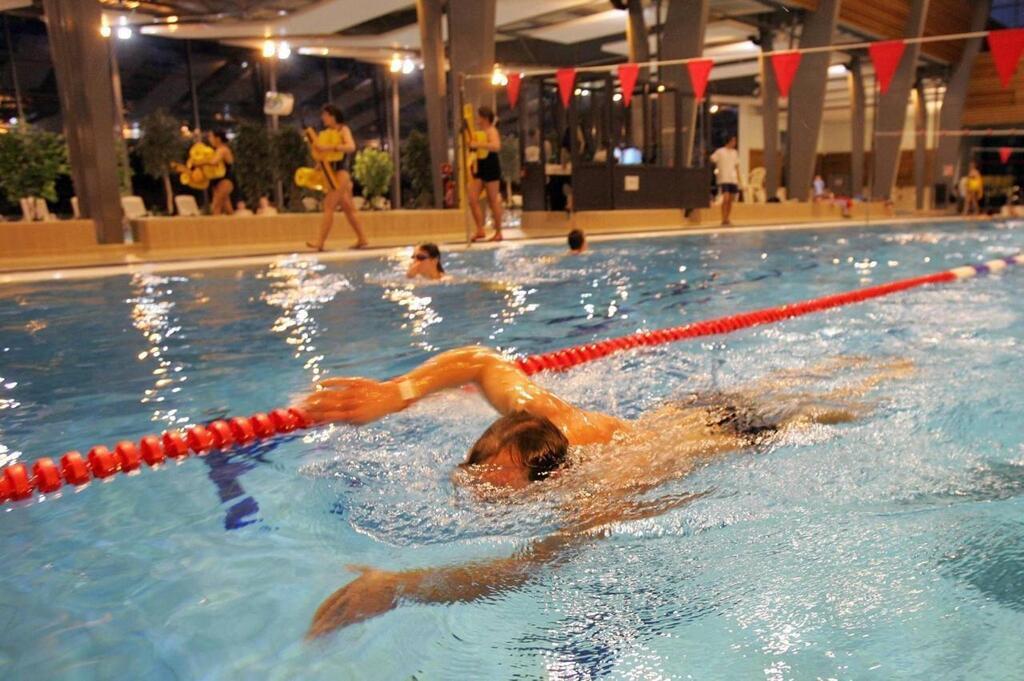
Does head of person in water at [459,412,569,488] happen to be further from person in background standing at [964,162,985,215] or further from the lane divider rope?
person in background standing at [964,162,985,215]

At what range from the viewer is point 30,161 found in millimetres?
10641

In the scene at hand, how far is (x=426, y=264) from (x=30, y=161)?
664 centimetres

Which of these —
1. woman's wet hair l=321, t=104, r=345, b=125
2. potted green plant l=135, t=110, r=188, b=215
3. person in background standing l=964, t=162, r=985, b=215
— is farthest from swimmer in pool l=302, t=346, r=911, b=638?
person in background standing l=964, t=162, r=985, b=215

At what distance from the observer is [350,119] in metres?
22.5

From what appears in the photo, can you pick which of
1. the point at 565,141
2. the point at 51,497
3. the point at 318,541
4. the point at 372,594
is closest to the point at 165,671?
the point at 372,594

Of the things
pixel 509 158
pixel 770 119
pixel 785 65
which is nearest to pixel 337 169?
pixel 785 65

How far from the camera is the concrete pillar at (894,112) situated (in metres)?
22.5

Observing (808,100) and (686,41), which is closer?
(686,41)

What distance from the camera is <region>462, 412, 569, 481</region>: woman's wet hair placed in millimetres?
2186

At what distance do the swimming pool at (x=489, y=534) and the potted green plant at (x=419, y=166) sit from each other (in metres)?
11.1

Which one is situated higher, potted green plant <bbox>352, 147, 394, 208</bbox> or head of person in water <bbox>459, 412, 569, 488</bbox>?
potted green plant <bbox>352, 147, 394, 208</bbox>

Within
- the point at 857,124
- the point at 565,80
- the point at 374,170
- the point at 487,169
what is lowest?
the point at 487,169

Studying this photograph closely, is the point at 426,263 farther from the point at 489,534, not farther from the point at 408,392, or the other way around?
the point at 489,534

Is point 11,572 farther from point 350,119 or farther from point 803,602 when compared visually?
point 350,119
